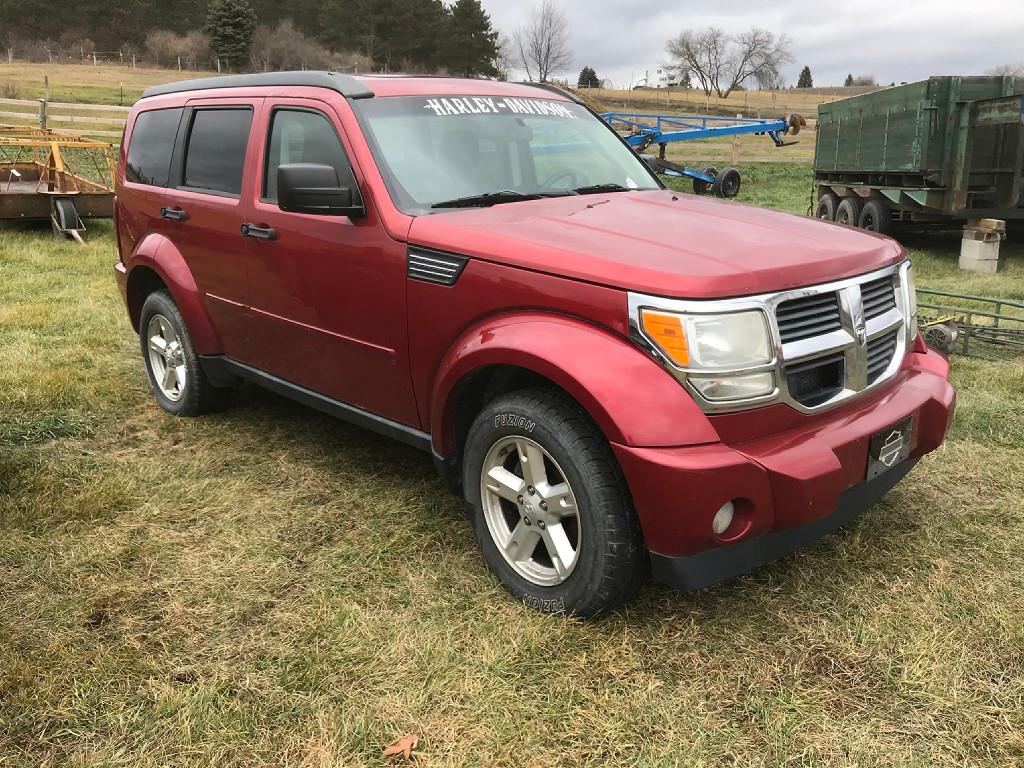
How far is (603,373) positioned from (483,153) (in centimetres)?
154

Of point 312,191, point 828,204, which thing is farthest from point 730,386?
point 828,204

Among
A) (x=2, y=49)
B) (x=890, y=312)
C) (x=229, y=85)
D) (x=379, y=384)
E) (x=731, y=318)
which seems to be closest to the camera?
(x=731, y=318)

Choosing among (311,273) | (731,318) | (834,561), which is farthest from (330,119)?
(834,561)

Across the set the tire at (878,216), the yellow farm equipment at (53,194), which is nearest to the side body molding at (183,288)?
the yellow farm equipment at (53,194)

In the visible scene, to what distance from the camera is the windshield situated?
3416mm

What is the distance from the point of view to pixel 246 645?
284 cm

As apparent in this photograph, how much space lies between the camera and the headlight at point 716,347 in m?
2.47

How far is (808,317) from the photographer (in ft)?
8.73

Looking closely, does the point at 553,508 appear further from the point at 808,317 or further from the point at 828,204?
the point at 828,204

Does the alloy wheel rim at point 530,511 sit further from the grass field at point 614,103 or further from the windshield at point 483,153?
the grass field at point 614,103

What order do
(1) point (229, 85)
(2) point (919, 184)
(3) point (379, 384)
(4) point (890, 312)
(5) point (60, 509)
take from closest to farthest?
(4) point (890, 312) → (3) point (379, 384) → (5) point (60, 509) → (1) point (229, 85) → (2) point (919, 184)

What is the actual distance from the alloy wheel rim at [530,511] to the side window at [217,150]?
2100 millimetres

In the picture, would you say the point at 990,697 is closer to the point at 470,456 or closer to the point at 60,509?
the point at 470,456

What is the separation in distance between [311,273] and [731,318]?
1962 millimetres
